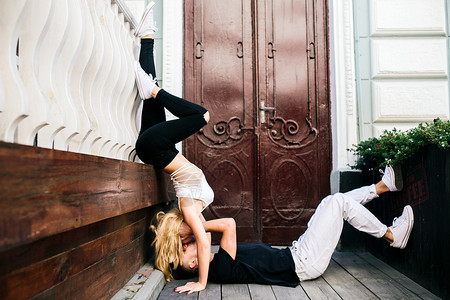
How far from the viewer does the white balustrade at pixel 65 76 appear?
3.79 ft

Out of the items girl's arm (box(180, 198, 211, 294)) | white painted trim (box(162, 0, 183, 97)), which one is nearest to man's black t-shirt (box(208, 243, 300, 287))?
girl's arm (box(180, 198, 211, 294))

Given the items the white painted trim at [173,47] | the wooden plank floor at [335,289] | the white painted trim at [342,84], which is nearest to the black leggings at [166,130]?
the wooden plank floor at [335,289]

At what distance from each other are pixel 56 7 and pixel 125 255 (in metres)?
1.49

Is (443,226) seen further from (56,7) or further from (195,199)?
(56,7)

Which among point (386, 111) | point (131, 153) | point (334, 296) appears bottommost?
point (334, 296)

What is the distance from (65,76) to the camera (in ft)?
5.04

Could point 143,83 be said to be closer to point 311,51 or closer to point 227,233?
point 227,233

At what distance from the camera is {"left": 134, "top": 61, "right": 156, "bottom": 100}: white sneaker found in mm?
2467

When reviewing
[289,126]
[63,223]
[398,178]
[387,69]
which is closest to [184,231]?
[63,223]

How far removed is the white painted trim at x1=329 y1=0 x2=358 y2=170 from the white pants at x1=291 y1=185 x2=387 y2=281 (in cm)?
114

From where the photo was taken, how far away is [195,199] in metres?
2.49

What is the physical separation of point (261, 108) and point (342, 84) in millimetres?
912

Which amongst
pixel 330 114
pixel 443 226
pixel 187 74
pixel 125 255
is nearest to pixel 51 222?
pixel 125 255

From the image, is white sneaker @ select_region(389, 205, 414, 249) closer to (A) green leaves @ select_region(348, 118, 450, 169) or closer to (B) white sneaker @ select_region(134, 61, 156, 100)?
(A) green leaves @ select_region(348, 118, 450, 169)
